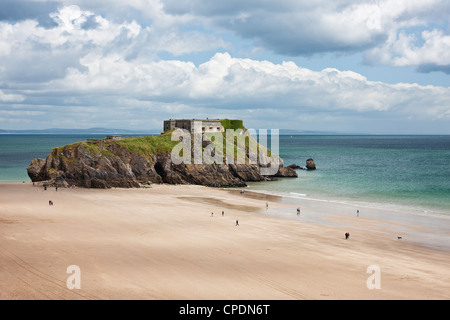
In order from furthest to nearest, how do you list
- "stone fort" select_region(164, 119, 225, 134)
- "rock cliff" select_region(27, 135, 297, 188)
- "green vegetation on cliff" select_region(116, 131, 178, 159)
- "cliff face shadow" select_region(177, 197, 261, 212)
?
"stone fort" select_region(164, 119, 225, 134)
"green vegetation on cliff" select_region(116, 131, 178, 159)
"rock cliff" select_region(27, 135, 297, 188)
"cliff face shadow" select_region(177, 197, 261, 212)

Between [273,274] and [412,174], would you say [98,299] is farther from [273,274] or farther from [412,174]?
[412,174]

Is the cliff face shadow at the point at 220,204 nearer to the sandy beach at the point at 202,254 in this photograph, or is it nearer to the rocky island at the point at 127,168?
the sandy beach at the point at 202,254

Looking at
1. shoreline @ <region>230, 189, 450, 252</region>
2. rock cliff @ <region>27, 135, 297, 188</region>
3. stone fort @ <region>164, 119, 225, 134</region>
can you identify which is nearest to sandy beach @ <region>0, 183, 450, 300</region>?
shoreline @ <region>230, 189, 450, 252</region>

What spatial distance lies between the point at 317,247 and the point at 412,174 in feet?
239

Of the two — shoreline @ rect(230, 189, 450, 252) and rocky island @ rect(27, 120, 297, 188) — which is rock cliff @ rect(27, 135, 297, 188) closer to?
rocky island @ rect(27, 120, 297, 188)

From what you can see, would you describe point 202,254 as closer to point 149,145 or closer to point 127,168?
point 127,168

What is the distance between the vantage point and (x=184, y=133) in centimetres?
9169

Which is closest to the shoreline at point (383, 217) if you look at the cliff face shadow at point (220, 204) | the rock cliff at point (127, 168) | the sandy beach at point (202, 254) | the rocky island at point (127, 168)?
the sandy beach at point (202, 254)

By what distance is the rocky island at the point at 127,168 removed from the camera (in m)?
68.6

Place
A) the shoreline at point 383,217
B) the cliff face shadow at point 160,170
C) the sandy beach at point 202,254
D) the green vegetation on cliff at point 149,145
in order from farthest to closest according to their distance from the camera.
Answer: the cliff face shadow at point 160,170
the green vegetation on cliff at point 149,145
the shoreline at point 383,217
the sandy beach at point 202,254

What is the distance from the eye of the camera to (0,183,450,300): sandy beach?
22422mm

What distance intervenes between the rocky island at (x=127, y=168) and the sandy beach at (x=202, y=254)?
15.6 metres
